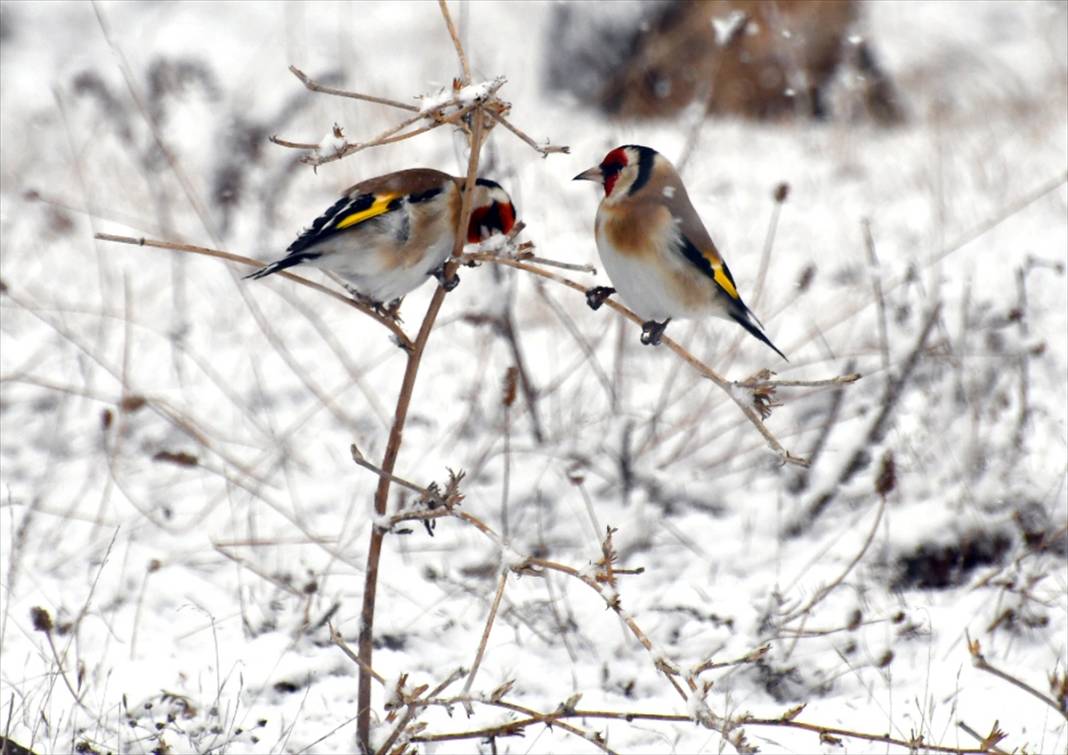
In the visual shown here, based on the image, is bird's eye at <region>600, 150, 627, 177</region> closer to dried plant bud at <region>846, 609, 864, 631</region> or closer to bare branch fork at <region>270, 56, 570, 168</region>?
bare branch fork at <region>270, 56, 570, 168</region>

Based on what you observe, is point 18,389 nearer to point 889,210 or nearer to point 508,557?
point 508,557

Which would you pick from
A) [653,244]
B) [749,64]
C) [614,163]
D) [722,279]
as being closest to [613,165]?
[614,163]

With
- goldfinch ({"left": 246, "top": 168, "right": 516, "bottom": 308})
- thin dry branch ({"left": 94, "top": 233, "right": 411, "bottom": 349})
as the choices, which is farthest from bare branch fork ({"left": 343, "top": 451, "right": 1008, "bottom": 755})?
goldfinch ({"left": 246, "top": 168, "right": 516, "bottom": 308})

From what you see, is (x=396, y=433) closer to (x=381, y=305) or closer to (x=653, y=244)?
(x=381, y=305)

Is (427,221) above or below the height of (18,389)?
below

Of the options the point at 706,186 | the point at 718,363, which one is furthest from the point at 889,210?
the point at 718,363

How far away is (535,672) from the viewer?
329 centimetres

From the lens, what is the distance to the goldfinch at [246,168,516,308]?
2.74 metres

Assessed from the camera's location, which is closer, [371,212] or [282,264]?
[282,264]

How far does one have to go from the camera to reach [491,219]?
9.08 ft

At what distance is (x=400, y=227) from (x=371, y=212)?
80mm

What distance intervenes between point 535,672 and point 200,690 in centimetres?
89

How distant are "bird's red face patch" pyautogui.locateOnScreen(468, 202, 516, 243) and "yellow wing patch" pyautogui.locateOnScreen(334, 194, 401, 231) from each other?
0.19 meters

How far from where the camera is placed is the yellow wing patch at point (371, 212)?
275cm
